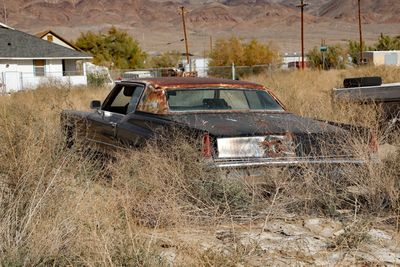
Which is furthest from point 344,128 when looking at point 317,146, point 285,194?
point 285,194

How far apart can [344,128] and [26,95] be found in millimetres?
15464

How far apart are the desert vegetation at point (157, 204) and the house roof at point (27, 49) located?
112ft

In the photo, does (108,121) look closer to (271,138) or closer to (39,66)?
(271,138)

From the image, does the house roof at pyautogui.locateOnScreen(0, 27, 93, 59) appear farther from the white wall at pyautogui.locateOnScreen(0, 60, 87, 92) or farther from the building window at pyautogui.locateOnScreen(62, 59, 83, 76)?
the building window at pyautogui.locateOnScreen(62, 59, 83, 76)

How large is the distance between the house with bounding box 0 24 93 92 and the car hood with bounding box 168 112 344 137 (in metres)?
32.4

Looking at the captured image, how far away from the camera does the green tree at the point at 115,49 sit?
58.3 meters

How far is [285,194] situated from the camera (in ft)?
19.0

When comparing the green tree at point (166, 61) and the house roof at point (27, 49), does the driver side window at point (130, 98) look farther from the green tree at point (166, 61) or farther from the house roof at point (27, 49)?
the green tree at point (166, 61)

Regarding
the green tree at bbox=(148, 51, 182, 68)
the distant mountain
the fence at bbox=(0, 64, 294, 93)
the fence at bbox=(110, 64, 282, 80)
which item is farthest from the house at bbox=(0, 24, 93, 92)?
the distant mountain

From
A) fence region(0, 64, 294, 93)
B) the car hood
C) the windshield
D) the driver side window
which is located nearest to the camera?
the car hood

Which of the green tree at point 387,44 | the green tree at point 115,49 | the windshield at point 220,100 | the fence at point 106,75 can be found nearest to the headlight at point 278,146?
the windshield at point 220,100

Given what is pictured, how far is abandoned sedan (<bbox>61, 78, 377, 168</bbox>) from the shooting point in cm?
596

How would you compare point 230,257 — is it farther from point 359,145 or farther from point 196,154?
point 359,145

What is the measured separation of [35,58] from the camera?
40.0 metres
